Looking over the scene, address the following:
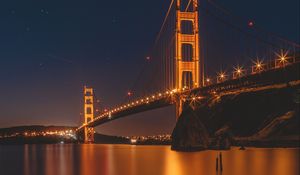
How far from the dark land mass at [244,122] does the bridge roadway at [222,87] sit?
2065mm

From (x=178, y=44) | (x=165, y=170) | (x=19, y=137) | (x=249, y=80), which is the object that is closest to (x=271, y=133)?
(x=178, y=44)

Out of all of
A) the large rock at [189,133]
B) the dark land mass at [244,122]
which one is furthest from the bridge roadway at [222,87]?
the large rock at [189,133]

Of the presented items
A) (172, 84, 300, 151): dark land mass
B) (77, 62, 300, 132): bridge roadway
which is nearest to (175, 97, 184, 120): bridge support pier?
(77, 62, 300, 132): bridge roadway

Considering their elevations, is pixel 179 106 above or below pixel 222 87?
below

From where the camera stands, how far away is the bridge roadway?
163 ft

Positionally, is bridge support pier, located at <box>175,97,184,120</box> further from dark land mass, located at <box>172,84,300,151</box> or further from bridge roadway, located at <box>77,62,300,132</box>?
dark land mass, located at <box>172,84,300,151</box>

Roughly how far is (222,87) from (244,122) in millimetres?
28428

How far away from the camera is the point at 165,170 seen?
3988 centimetres

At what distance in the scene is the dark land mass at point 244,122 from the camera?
60969 millimetres

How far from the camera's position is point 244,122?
8612cm

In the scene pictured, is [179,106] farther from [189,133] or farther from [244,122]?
[244,122]

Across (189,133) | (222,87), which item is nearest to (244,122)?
(189,133)

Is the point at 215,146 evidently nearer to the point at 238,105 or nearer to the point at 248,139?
the point at 248,139

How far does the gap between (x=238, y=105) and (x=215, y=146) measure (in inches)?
1030
